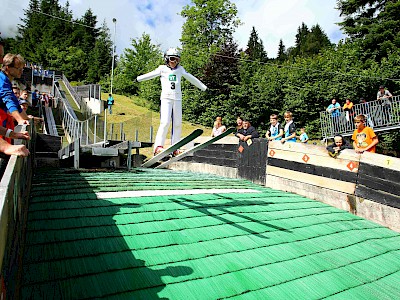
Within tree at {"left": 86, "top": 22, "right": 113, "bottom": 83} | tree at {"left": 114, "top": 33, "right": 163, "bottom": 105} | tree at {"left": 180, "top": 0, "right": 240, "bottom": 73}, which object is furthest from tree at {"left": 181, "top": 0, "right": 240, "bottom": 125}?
tree at {"left": 86, "top": 22, "right": 113, "bottom": 83}

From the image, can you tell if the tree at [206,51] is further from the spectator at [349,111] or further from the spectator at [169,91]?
the spectator at [169,91]

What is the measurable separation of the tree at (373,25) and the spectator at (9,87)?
1024 inches

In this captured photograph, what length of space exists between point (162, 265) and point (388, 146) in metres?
21.3

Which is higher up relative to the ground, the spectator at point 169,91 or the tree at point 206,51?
the tree at point 206,51

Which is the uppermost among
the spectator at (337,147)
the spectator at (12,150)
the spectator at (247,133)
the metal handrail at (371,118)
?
the metal handrail at (371,118)

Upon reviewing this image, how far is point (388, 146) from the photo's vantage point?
67.5 ft

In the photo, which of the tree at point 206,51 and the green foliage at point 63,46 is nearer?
the tree at point 206,51

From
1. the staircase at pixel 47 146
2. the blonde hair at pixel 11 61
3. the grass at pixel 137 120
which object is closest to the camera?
the blonde hair at pixel 11 61

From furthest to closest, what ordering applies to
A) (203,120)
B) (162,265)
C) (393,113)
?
(203,120) → (393,113) → (162,265)

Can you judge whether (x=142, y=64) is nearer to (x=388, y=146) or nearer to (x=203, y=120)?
(x=203, y=120)

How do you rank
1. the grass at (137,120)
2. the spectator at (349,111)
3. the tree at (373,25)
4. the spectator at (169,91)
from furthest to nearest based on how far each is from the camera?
the tree at (373,25) → the spectator at (349,111) → the grass at (137,120) → the spectator at (169,91)

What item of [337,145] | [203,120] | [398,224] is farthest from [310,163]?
[203,120]

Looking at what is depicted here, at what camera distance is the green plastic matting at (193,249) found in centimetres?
Result: 281

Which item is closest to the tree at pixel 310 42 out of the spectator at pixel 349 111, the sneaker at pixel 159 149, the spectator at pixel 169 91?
the spectator at pixel 349 111
